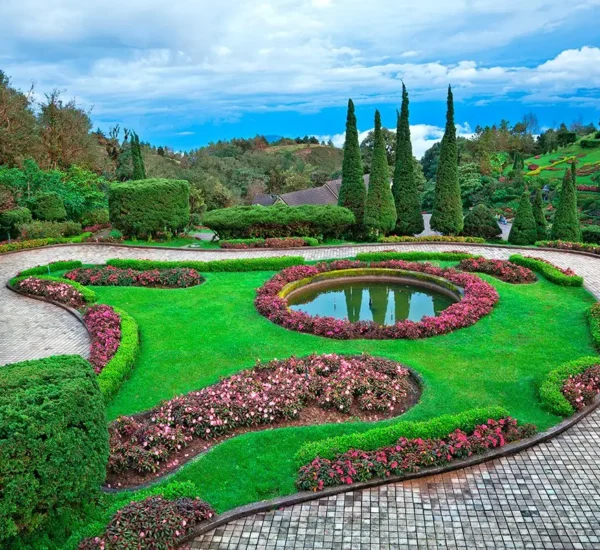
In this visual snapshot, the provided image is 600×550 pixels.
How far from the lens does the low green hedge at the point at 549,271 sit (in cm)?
1497

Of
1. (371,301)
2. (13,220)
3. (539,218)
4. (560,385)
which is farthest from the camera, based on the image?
(539,218)

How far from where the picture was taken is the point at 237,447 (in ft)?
25.6

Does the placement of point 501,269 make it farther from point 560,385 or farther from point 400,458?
point 400,458

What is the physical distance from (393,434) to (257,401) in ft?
7.79

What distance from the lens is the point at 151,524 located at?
5867 mm

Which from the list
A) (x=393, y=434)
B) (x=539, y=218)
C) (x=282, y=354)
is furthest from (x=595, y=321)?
(x=539, y=218)

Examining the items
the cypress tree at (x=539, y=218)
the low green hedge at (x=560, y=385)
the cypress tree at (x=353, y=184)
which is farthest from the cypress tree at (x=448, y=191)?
the low green hedge at (x=560, y=385)

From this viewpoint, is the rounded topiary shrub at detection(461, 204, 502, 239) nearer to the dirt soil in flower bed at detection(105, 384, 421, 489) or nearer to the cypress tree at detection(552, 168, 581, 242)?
the cypress tree at detection(552, 168, 581, 242)

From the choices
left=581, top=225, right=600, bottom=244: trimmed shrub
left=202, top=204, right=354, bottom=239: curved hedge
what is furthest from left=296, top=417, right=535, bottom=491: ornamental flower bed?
left=581, top=225, right=600, bottom=244: trimmed shrub

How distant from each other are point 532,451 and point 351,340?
4877mm

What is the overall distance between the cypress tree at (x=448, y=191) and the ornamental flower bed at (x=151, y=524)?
19.8m

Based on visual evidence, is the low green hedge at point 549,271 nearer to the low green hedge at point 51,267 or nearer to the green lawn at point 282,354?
the green lawn at point 282,354

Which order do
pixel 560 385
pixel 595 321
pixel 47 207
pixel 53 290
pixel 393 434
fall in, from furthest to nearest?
pixel 47 207 < pixel 53 290 < pixel 595 321 < pixel 560 385 < pixel 393 434

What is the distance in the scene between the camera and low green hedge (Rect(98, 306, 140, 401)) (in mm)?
9320
